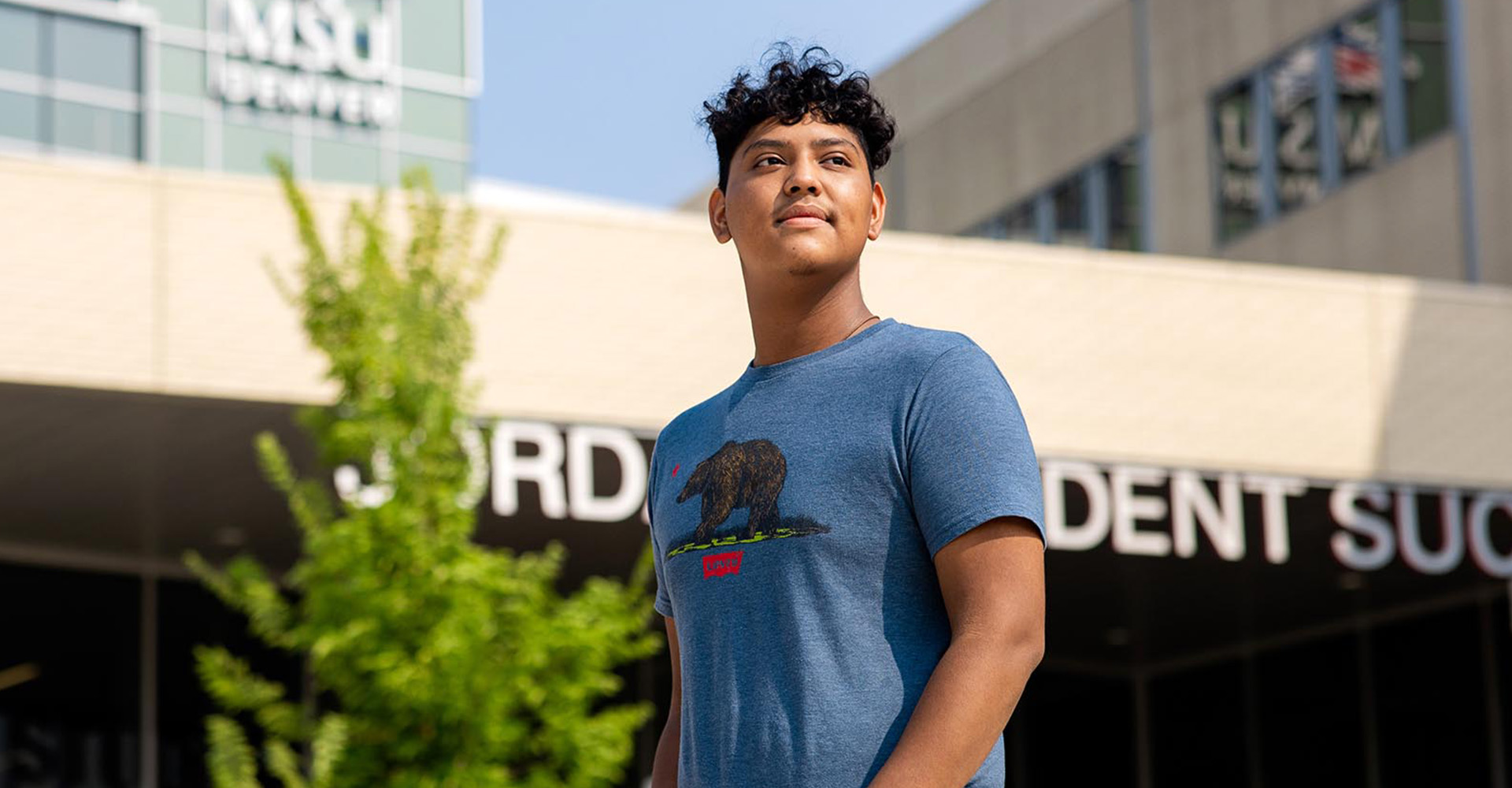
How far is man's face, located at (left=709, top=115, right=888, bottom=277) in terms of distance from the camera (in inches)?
109

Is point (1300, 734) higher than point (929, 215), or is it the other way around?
point (929, 215)

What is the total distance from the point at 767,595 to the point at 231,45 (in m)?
38.7

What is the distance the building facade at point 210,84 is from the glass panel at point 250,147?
0.02 meters

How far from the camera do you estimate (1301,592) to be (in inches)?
928

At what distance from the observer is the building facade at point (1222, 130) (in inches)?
872

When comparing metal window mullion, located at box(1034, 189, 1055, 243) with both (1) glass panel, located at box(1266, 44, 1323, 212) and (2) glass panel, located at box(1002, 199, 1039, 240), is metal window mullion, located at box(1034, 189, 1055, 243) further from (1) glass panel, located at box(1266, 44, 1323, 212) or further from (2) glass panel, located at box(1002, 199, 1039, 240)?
(1) glass panel, located at box(1266, 44, 1323, 212)

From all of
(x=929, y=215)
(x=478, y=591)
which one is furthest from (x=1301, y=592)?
(x=478, y=591)

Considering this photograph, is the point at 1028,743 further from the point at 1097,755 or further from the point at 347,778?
the point at 347,778

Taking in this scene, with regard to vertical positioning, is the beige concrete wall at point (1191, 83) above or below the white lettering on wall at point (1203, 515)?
above

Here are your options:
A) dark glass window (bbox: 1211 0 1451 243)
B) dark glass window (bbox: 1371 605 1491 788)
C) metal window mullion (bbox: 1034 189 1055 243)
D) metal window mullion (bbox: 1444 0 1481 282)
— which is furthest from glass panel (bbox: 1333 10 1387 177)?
metal window mullion (bbox: 1034 189 1055 243)

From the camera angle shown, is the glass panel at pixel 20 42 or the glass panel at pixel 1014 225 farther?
the glass panel at pixel 20 42

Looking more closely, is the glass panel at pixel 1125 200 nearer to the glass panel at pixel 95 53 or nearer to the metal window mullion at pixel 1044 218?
the metal window mullion at pixel 1044 218

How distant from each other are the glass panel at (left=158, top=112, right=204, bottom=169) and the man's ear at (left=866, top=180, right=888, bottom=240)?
37019mm

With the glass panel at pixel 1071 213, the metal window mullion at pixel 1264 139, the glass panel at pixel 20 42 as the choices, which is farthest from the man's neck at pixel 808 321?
the glass panel at pixel 20 42
